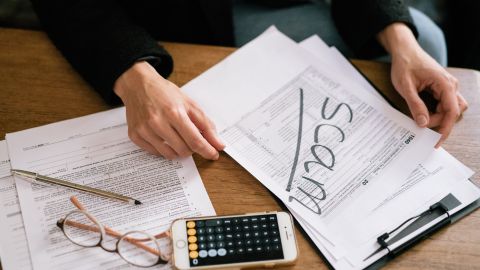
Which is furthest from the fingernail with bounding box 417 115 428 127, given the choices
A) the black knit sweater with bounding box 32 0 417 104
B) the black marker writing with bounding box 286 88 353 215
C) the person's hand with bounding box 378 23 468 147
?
the black knit sweater with bounding box 32 0 417 104

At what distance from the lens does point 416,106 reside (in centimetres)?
71

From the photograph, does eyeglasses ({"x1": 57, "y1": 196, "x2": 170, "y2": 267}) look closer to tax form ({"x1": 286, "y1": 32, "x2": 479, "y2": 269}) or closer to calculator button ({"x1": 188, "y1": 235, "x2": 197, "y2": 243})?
calculator button ({"x1": 188, "y1": 235, "x2": 197, "y2": 243})

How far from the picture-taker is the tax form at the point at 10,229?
0.56 meters

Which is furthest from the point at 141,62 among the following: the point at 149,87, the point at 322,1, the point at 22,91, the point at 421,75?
the point at 322,1

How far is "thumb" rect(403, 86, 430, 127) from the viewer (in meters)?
0.69

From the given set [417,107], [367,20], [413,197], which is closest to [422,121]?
[417,107]

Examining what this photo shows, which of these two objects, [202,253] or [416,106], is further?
[416,106]

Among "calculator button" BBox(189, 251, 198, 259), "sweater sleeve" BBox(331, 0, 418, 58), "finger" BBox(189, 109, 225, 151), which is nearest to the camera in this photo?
"calculator button" BBox(189, 251, 198, 259)

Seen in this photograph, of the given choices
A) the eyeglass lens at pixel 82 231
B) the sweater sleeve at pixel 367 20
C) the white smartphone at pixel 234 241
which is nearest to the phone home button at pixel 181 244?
the white smartphone at pixel 234 241

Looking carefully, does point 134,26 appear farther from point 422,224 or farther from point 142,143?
point 422,224

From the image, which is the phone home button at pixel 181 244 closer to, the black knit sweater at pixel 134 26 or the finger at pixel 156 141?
the finger at pixel 156 141

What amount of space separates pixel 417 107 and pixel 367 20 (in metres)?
0.22

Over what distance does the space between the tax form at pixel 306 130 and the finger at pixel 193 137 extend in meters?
0.04

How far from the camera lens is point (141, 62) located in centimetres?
72
